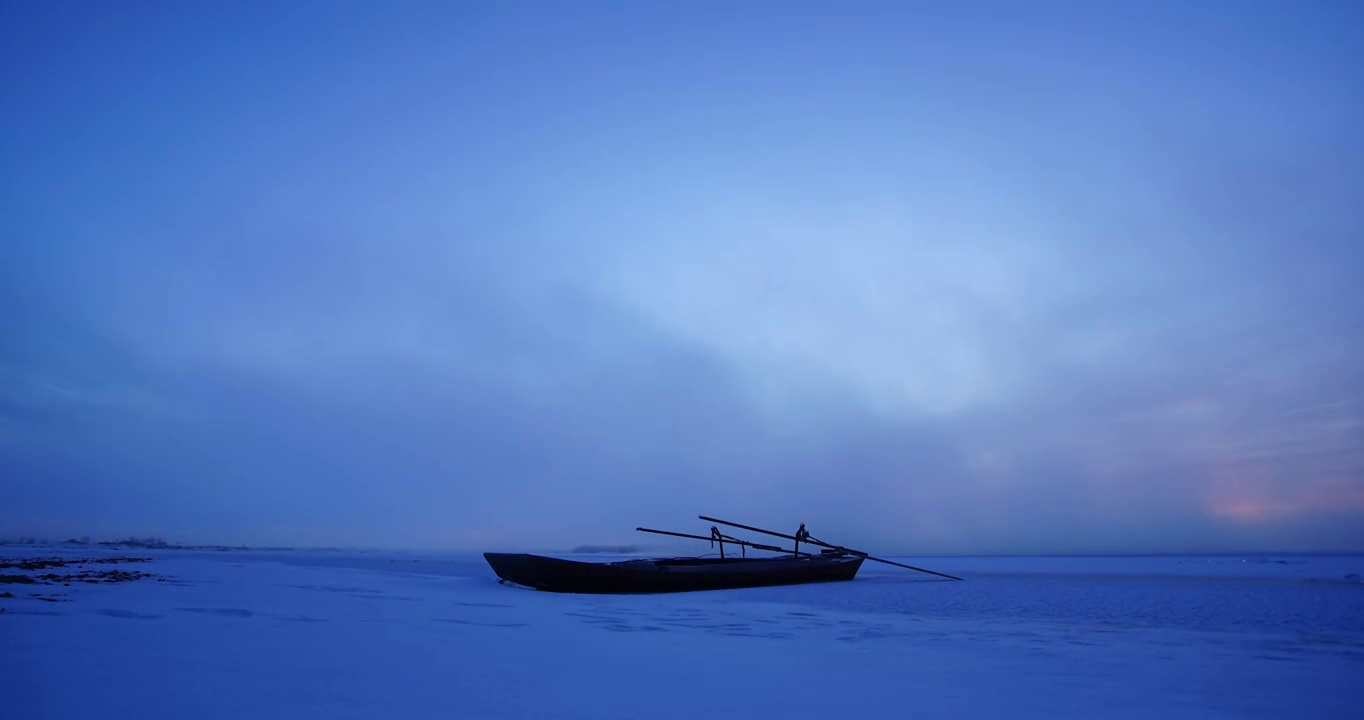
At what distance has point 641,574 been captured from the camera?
2245 cm

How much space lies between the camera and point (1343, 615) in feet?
60.2

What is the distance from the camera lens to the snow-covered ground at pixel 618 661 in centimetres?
593

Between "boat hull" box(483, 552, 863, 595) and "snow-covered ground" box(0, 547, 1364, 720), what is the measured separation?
5.02m

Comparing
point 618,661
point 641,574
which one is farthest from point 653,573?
point 618,661

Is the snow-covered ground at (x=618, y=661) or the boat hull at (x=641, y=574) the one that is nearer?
the snow-covered ground at (x=618, y=661)

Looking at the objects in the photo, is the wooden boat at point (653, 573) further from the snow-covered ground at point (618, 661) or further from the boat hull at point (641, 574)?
the snow-covered ground at point (618, 661)

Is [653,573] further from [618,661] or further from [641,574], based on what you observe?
[618,661]

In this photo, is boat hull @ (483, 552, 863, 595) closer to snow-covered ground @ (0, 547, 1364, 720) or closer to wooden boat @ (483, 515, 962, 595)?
wooden boat @ (483, 515, 962, 595)

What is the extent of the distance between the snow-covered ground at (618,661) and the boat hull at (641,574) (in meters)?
5.02

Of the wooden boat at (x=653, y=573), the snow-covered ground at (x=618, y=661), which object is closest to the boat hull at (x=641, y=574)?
the wooden boat at (x=653, y=573)

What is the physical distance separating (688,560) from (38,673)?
2362 centimetres

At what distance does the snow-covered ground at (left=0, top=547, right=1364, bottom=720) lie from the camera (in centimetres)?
593

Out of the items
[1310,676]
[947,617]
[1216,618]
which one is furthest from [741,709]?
[1216,618]

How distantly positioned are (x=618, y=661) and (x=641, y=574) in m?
14.4
